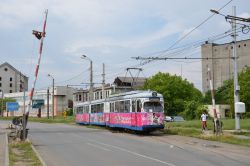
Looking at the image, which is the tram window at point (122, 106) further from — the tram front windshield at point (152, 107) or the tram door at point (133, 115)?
the tram front windshield at point (152, 107)

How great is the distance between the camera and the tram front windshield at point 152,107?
1259 inches

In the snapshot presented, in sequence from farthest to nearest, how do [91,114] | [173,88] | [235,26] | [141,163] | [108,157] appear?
[173,88] → [91,114] → [235,26] → [108,157] → [141,163]

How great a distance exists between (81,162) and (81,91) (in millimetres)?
107405

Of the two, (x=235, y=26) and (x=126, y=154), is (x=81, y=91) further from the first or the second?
(x=126, y=154)

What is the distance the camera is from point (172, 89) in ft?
321

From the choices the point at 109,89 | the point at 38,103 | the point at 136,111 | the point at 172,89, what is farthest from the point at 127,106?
the point at 38,103

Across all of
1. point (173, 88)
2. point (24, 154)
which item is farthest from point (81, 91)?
point (24, 154)

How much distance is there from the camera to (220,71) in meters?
122

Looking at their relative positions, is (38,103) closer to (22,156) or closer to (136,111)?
(136,111)

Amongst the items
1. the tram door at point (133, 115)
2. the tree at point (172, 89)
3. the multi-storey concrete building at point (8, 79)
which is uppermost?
the multi-storey concrete building at point (8, 79)

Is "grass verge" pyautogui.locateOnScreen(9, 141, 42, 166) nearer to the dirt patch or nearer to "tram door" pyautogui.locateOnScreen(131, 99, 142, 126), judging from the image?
the dirt patch

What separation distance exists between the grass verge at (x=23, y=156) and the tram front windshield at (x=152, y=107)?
1087cm

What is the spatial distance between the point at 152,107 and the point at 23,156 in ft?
49.7

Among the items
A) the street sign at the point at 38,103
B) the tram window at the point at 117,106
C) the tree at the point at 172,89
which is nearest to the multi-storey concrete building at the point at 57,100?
the street sign at the point at 38,103
